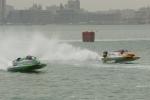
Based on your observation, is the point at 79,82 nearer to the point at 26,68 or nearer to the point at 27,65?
the point at 27,65

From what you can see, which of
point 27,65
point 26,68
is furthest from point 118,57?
point 27,65

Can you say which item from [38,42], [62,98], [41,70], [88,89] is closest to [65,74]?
[41,70]

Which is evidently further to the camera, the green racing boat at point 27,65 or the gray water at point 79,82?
the green racing boat at point 27,65

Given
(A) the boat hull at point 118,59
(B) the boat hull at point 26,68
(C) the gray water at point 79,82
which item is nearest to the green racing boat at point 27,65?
(B) the boat hull at point 26,68

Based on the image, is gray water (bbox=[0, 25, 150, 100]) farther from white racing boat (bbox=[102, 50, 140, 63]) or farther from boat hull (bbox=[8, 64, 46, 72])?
white racing boat (bbox=[102, 50, 140, 63])

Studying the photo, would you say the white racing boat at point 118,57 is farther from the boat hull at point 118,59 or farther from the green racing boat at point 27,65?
the green racing boat at point 27,65

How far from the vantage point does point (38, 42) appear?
9856 centimetres

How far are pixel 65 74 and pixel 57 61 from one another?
1774 cm

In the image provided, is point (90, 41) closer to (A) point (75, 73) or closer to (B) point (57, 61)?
(B) point (57, 61)

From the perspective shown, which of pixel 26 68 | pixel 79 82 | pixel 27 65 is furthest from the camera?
pixel 26 68

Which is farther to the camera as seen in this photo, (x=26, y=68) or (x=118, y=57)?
(x=118, y=57)

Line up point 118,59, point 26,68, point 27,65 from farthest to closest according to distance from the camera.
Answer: point 118,59 < point 26,68 < point 27,65

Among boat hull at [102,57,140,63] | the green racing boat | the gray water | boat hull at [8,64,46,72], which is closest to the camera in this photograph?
the gray water

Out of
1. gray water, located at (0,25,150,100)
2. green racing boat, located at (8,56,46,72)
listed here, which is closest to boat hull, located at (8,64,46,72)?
green racing boat, located at (8,56,46,72)
